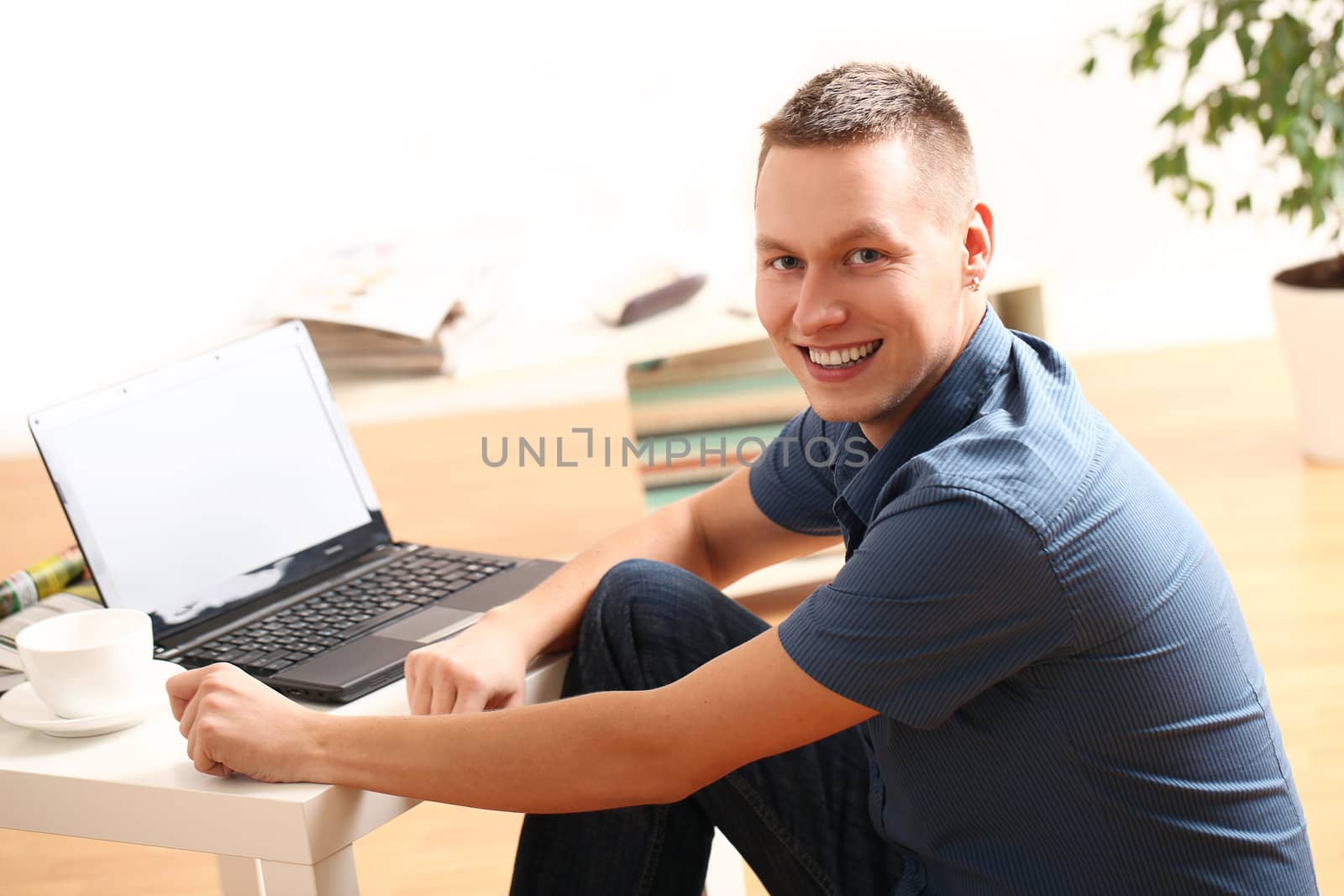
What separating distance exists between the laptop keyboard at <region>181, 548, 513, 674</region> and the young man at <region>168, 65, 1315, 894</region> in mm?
119

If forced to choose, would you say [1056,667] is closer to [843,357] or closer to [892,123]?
[843,357]

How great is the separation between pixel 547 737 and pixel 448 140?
3.07m

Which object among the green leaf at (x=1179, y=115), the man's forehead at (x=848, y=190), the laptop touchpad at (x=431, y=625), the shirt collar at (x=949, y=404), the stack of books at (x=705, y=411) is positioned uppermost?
the man's forehead at (x=848, y=190)

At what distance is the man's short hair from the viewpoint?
109 centimetres

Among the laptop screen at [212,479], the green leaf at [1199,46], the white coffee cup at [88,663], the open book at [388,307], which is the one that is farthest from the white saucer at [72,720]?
the green leaf at [1199,46]

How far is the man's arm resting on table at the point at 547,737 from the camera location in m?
1.00

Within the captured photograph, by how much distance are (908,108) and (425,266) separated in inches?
53.8

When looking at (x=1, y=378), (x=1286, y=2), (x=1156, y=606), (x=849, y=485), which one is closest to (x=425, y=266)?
(x=849, y=485)

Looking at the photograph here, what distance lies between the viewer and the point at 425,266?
2.36m

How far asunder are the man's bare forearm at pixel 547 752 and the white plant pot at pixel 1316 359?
2.43m

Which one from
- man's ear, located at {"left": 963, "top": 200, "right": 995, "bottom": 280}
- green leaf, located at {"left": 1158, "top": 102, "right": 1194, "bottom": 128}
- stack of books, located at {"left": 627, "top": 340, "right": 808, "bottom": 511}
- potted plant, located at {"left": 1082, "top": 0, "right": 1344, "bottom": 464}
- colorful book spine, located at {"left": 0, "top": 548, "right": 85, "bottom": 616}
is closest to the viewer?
man's ear, located at {"left": 963, "top": 200, "right": 995, "bottom": 280}

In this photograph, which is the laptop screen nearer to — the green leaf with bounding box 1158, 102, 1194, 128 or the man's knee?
the man's knee

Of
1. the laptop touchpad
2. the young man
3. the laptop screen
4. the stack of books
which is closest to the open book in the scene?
the stack of books

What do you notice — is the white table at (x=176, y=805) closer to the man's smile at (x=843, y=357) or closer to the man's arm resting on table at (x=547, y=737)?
the man's arm resting on table at (x=547, y=737)
